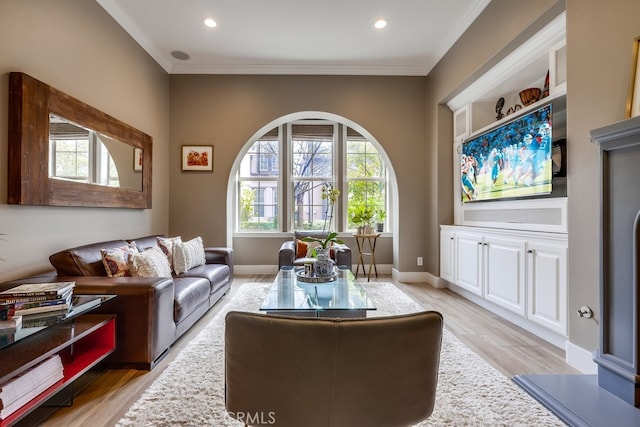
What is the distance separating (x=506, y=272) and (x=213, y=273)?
291 cm

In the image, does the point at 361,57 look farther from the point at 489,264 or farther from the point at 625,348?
the point at 625,348

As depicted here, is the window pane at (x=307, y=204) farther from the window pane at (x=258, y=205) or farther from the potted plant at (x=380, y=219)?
the potted plant at (x=380, y=219)

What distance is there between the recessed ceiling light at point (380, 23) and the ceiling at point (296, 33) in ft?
0.16

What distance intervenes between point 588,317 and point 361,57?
3.84 m

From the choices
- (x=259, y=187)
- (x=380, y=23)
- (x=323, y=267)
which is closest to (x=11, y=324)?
(x=323, y=267)

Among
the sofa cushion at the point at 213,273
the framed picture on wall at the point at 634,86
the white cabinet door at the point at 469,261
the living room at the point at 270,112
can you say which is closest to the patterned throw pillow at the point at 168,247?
the sofa cushion at the point at 213,273

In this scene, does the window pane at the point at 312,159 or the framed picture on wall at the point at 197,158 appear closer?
the framed picture on wall at the point at 197,158

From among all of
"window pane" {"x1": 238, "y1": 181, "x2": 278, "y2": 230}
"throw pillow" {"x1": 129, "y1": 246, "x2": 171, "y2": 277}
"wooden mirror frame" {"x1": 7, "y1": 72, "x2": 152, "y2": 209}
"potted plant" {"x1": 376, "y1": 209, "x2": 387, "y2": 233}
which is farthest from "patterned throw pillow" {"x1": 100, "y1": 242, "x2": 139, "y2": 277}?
"potted plant" {"x1": 376, "y1": 209, "x2": 387, "y2": 233}

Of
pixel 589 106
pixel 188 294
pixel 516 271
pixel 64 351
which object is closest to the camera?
pixel 64 351

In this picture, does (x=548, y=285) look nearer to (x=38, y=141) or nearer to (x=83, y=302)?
(x=83, y=302)

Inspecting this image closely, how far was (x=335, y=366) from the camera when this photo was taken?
0.83 metres

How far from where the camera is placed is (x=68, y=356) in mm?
1863

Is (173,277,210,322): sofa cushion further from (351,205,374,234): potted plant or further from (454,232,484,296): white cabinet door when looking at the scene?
(454,232,484,296): white cabinet door

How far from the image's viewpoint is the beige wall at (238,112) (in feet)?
15.1
